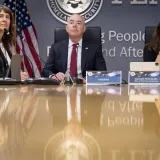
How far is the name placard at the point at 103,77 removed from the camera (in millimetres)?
2594

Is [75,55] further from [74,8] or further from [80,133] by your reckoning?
[80,133]

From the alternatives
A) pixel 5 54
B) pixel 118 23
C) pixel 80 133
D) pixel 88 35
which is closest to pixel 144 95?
pixel 80 133

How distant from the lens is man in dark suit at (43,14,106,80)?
363 centimetres

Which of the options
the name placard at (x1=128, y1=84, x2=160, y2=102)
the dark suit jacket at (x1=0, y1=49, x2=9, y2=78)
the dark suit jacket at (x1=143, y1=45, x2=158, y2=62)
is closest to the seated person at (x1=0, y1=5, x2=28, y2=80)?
the dark suit jacket at (x1=0, y1=49, x2=9, y2=78)

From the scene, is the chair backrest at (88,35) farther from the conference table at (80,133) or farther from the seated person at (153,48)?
the conference table at (80,133)

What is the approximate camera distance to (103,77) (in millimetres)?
2613

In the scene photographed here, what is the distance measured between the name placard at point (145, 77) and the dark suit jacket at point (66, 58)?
109 cm

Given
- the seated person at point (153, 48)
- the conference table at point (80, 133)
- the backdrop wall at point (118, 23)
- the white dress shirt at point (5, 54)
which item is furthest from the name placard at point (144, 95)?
the backdrop wall at point (118, 23)

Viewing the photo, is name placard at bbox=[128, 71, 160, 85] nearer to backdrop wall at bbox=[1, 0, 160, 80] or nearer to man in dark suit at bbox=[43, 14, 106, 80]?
man in dark suit at bbox=[43, 14, 106, 80]

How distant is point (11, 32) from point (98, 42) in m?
0.95

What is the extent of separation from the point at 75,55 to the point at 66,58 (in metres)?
0.10

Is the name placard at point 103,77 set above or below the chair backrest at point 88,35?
below

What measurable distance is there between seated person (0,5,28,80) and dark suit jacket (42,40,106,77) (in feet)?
1.72

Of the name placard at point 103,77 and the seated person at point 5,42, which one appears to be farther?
the seated person at point 5,42
